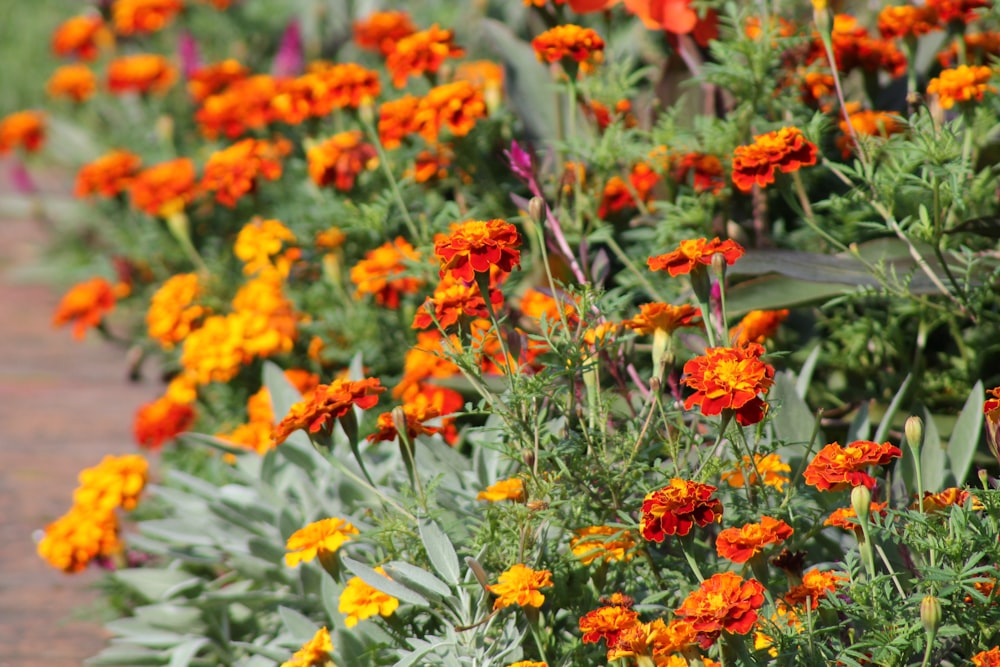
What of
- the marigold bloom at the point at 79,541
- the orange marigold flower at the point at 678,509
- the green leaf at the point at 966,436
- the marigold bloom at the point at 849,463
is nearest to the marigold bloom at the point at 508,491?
the orange marigold flower at the point at 678,509

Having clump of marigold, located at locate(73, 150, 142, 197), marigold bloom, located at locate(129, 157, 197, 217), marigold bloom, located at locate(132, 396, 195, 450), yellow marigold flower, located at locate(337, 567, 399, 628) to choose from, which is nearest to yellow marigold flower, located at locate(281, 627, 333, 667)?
yellow marigold flower, located at locate(337, 567, 399, 628)

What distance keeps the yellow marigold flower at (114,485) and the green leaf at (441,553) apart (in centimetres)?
88

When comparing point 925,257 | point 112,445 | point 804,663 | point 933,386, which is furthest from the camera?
point 112,445

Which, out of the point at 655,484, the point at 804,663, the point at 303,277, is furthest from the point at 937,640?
the point at 303,277

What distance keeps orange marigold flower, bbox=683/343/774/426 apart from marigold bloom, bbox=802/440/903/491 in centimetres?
9

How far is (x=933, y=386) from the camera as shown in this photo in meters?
2.01

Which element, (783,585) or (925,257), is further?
(925,257)

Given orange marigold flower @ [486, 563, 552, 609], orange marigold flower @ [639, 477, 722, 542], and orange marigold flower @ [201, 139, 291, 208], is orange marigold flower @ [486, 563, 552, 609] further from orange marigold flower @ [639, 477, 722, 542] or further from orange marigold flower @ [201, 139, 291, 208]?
orange marigold flower @ [201, 139, 291, 208]

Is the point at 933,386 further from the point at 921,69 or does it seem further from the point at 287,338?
the point at 287,338

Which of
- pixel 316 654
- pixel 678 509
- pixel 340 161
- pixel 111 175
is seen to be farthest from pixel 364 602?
pixel 111 175

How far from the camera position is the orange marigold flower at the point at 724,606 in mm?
1140

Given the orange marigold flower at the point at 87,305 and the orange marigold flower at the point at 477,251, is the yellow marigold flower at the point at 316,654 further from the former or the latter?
the orange marigold flower at the point at 87,305

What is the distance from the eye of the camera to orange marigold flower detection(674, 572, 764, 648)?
1.14 m

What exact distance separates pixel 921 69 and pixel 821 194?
0.38 meters
